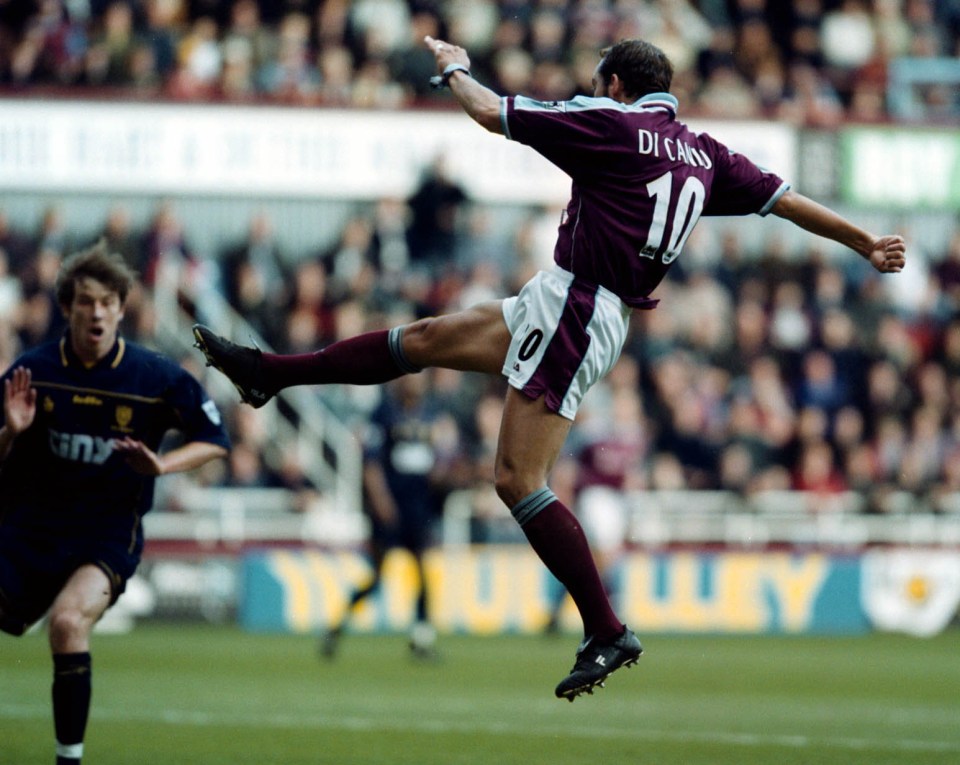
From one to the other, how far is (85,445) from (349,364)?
3.81ft

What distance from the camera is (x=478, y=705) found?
10.7 metres

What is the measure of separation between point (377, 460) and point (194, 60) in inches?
276

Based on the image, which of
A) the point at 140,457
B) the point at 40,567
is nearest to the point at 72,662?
the point at 40,567

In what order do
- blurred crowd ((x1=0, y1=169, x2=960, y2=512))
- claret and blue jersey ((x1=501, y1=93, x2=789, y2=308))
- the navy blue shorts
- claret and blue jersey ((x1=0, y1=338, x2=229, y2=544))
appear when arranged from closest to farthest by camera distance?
claret and blue jersey ((x1=501, y1=93, x2=789, y2=308)) → the navy blue shorts → claret and blue jersey ((x1=0, y1=338, x2=229, y2=544)) → blurred crowd ((x1=0, y1=169, x2=960, y2=512))

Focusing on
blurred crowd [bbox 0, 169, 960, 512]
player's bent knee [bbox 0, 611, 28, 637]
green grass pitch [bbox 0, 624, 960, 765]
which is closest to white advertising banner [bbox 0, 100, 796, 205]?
blurred crowd [bbox 0, 169, 960, 512]

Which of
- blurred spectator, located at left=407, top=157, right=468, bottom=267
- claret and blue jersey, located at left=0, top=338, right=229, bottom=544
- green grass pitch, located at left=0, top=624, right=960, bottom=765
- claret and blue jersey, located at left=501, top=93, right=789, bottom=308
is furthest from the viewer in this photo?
blurred spectator, located at left=407, top=157, right=468, bottom=267

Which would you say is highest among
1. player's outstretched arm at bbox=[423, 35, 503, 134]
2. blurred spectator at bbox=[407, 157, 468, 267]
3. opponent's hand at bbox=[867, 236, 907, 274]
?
blurred spectator at bbox=[407, 157, 468, 267]

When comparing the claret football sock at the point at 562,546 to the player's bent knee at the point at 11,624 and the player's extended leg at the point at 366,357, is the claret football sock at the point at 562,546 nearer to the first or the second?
the player's extended leg at the point at 366,357

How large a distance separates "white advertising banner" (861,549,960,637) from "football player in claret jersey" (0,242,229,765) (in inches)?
457

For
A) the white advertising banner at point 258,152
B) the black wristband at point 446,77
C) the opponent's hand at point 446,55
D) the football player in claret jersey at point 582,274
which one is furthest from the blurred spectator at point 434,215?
the black wristband at point 446,77

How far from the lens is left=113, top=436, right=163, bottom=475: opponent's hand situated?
6965 millimetres

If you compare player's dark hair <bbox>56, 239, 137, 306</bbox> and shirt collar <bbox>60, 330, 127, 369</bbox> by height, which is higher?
player's dark hair <bbox>56, 239, 137, 306</bbox>

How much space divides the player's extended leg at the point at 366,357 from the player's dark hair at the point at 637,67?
1.05 meters

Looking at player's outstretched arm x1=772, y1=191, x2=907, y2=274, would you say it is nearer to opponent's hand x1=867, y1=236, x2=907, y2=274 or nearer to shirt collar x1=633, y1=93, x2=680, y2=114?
opponent's hand x1=867, y1=236, x2=907, y2=274
